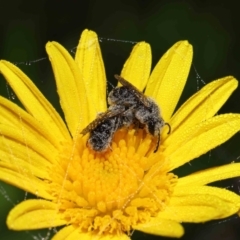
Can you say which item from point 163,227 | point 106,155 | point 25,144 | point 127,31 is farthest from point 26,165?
point 127,31

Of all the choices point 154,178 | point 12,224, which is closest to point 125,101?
point 154,178

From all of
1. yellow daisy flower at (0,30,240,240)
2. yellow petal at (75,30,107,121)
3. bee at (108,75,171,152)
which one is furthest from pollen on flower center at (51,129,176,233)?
yellow petal at (75,30,107,121)

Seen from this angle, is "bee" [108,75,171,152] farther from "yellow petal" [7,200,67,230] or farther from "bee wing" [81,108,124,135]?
"yellow petal" [7,200,67,230]

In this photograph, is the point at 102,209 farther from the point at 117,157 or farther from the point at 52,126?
the point at 52,126

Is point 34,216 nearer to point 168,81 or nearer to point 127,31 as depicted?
point 168,81

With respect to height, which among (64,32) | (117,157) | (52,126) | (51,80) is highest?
(64,32)

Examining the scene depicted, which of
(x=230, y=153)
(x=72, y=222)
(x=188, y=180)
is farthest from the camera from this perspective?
(x=230, y=153)
